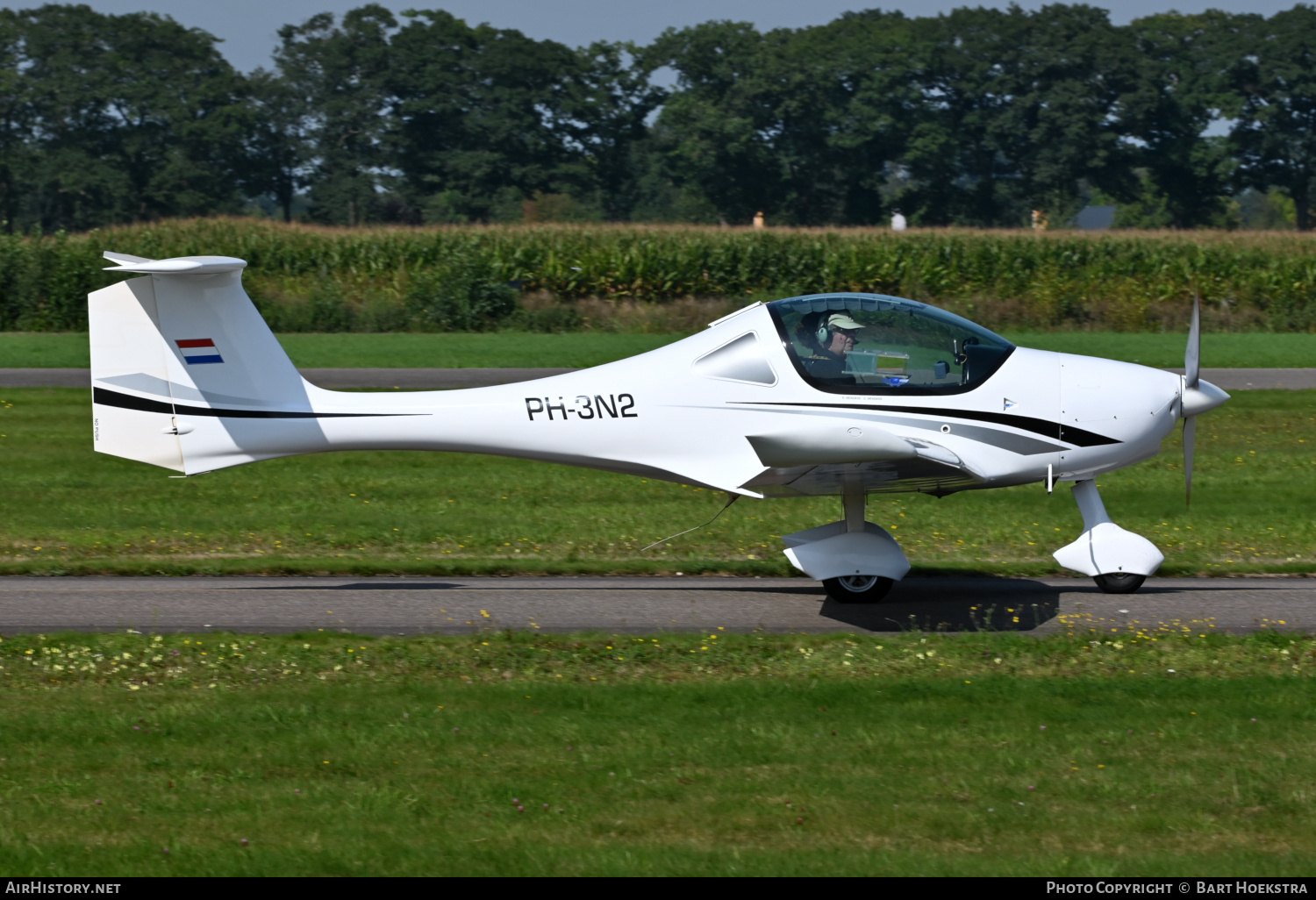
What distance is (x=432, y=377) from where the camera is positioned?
25391 mm

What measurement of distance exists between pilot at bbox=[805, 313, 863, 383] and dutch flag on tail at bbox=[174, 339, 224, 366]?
4.53 m

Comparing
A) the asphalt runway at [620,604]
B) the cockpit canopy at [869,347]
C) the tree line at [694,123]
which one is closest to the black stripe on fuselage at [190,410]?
the asphalt runway at [620,604]

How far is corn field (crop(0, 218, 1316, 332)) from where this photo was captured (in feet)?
119

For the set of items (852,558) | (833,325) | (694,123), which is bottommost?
(852,558)

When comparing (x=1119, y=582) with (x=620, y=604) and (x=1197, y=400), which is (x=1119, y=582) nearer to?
(x=1197, y=400)

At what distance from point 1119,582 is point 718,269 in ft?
97.3

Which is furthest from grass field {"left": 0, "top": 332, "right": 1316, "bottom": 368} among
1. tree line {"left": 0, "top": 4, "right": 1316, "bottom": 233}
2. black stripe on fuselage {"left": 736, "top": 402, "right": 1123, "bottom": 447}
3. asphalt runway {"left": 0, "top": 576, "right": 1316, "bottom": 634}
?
tree line {"left": 0, "top": 4, "right": 1316, "bottom": 233}

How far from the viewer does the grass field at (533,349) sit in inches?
1108

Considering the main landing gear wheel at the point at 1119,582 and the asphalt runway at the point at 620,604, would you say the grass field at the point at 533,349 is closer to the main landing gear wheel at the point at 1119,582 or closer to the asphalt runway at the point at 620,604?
the asphalt runway at the point at 620,604

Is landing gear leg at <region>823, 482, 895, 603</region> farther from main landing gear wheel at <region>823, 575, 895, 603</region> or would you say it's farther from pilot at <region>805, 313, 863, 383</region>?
pilot at <region>805, 313, 863, 383</region>

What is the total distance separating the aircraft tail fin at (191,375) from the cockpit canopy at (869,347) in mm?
3819

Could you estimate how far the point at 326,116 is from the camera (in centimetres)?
8812

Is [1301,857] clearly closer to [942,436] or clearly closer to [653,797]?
[653,797]

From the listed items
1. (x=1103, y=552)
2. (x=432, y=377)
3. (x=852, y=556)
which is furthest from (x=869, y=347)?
(x=432, y=377)
